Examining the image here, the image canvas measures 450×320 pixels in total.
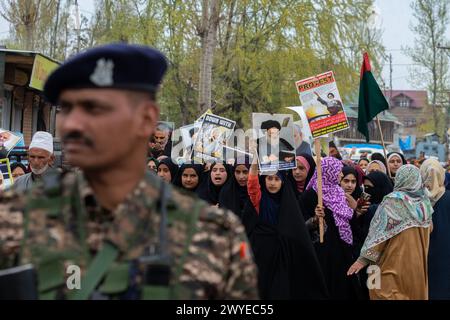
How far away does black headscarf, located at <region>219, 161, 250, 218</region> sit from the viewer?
26.9 feet

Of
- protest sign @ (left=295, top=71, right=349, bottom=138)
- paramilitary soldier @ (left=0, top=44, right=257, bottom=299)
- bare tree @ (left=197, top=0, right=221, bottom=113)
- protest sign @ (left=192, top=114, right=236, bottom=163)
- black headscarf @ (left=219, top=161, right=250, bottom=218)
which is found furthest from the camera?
bare tree @ (left=197, top=0, right=221, bottom=113)

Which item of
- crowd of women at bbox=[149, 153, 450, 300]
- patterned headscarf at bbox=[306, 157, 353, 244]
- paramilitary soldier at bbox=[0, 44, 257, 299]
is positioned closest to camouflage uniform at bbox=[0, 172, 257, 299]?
paramilitary soldier at bbox=[0, 44, 257, 299]

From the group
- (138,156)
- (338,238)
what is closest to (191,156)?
(338,238)

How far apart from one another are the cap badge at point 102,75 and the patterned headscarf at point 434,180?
634 cm

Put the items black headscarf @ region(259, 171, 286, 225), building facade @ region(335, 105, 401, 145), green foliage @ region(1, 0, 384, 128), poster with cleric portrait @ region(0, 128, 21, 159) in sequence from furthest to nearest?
building facade @ region(335, 105, 401, 145), green foliage @ region(1, 0, 384, 128), poster with cleric portrait @ region(0, 128, 21, 159), black headscarf @ region(259, 171, 286, 225)

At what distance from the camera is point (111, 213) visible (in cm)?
212

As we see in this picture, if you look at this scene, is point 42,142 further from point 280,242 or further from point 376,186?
point 376,186

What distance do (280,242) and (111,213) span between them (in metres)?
5.69

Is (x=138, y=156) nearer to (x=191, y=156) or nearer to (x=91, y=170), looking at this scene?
(x=91, y=170)

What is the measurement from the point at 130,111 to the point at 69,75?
0.17m

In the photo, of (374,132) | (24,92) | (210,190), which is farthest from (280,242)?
(374,132)

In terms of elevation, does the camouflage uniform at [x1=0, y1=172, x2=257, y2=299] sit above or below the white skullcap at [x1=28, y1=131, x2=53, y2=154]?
below

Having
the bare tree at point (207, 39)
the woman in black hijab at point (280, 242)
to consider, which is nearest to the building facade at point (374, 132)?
the bare tree at point (207, 39)

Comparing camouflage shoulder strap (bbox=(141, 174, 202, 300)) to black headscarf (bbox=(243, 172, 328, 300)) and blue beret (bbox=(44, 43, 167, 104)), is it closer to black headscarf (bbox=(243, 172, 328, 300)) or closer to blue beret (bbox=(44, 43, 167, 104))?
blue beret (bbox=(44, 43, 167, 104))
